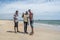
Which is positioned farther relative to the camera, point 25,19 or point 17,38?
point 25,19

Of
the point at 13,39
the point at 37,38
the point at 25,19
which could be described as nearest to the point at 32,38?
the point at 37,38

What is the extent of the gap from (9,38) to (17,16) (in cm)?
151

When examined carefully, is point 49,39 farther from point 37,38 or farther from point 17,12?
point 17,12

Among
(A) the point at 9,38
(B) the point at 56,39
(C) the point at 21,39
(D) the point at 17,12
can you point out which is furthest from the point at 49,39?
(D) the point at 17,12

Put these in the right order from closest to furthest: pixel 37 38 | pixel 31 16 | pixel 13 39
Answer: pixel 13 39
pixel 37 38
pixel 31 16

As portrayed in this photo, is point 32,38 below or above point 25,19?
below

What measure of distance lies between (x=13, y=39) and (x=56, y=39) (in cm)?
143

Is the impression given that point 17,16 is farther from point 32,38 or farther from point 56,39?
point 56,39

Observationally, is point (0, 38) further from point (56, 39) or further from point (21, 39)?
point (56, 39)

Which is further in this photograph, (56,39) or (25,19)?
(25,19)

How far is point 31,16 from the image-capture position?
6961 mm

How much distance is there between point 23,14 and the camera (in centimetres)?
714

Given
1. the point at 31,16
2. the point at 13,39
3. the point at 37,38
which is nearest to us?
the point at 13,39

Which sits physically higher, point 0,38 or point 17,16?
point 17,16
